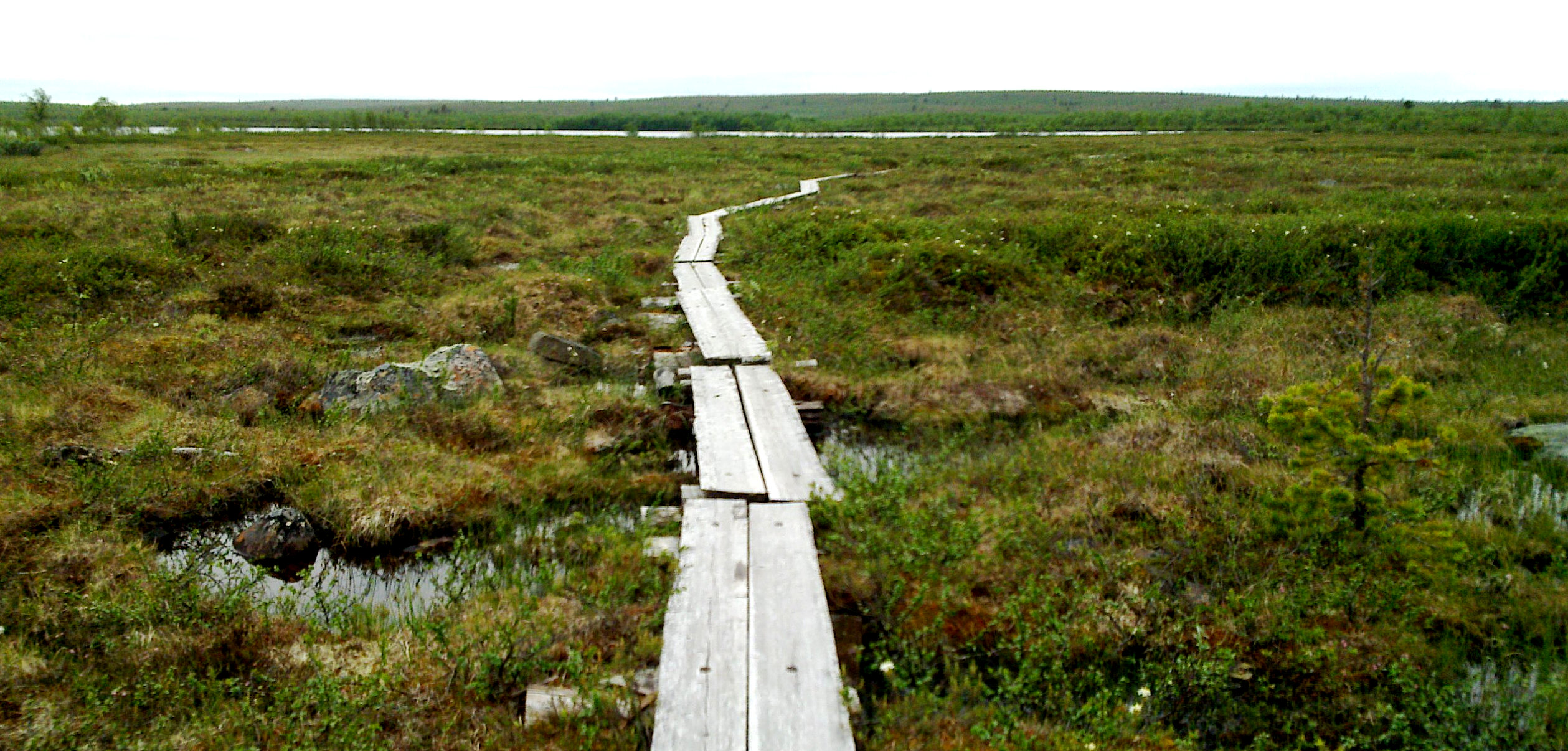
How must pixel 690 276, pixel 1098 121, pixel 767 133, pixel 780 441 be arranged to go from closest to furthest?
pixel 780 441 → pixel 690 276 → pixel 767 133 → pixel 1098 121

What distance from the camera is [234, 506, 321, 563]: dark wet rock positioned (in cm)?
500

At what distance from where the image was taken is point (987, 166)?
92.7ft

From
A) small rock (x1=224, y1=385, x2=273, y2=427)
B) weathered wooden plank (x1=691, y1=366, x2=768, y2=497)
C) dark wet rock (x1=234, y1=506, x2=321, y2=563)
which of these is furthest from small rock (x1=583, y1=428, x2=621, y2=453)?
small rock (x1=224, y1=385, x2=273, y2=427)

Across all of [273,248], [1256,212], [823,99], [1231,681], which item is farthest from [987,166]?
[823,99]

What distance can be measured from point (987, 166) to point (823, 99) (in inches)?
6233

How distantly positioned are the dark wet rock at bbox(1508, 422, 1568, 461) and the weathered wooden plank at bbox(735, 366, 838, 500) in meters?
5.10

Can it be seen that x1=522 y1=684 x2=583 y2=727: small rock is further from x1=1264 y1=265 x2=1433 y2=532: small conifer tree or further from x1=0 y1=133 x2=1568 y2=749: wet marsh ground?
x1=1264 y1=265 x2=1433 y2=532: small conifer tree

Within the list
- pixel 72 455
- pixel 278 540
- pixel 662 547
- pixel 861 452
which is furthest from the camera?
pixel 861 452

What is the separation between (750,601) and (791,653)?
0.46m

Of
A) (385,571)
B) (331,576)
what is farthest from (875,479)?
(331,576)

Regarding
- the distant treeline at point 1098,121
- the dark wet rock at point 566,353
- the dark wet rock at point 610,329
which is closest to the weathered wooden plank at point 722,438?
the dark wet rock at point 566,353

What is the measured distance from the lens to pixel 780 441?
5.94 metres

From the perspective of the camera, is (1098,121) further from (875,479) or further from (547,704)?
(547,704)

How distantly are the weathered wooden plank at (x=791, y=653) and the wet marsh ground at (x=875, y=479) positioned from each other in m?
0.24
